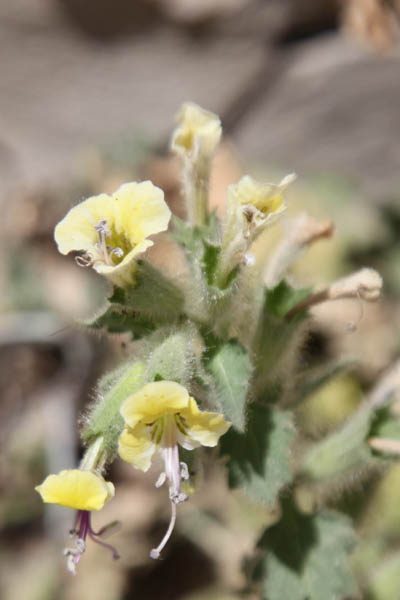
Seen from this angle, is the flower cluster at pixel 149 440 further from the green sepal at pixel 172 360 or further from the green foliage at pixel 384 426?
Result: the green foliage at pixel 384 426

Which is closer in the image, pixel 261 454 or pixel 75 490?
pixel 75 490

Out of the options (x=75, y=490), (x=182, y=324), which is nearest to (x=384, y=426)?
(x=182, y=324)

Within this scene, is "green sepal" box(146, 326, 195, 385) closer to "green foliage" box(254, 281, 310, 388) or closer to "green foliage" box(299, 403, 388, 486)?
"green foliage" box(254, 281, 310, 388)

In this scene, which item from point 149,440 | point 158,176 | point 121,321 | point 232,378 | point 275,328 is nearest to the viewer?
point 149,440

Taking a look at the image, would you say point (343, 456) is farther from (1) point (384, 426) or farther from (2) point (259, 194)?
(2) point (259, 194)

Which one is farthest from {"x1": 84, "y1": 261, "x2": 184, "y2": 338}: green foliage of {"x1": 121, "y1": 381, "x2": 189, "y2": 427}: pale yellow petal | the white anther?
{"x1": 121, "y1": 381, "x2": 189, "y2": 427}: pale yellow petal

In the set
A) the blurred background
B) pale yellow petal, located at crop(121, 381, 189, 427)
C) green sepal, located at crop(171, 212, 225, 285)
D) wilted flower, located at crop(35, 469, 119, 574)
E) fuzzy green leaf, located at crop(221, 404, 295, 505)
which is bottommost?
the blurred background
